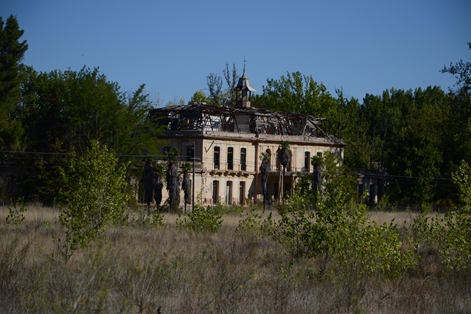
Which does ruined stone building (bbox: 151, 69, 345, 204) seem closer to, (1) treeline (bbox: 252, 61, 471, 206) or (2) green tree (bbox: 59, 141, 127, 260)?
(1) treeline (bbox: 252, 61, 471, 206)

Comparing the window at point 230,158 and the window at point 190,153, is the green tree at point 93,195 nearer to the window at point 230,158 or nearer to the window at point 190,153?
the window at point 190,153

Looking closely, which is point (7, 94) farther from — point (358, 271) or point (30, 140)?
point (358, 271)

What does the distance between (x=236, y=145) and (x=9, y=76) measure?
18.1 m

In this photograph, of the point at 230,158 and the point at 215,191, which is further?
the point at 230,158

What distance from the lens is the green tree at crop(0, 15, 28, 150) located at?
50.1 m

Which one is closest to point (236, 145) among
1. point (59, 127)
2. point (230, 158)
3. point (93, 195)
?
point (230, 158)

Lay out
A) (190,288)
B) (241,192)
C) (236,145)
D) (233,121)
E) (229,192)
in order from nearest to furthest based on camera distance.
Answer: (190,288) < (229,192) < (236,145) < (241,192) < (233,121)

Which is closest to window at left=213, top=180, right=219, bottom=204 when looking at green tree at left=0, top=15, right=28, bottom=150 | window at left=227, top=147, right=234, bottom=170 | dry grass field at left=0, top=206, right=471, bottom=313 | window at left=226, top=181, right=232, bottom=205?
window at left=226, top=181, right=232, bottom=205

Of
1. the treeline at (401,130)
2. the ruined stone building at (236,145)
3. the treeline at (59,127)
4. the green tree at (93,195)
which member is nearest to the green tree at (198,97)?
the treeline at (401,130)

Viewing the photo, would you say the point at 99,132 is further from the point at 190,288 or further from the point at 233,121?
the point at 190,288

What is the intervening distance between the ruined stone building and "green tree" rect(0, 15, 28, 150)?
11124 millimetres

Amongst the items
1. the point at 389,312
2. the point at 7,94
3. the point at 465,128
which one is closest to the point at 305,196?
the point at 389,312

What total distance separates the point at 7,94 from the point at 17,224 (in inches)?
1086

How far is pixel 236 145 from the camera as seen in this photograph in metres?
60.8
